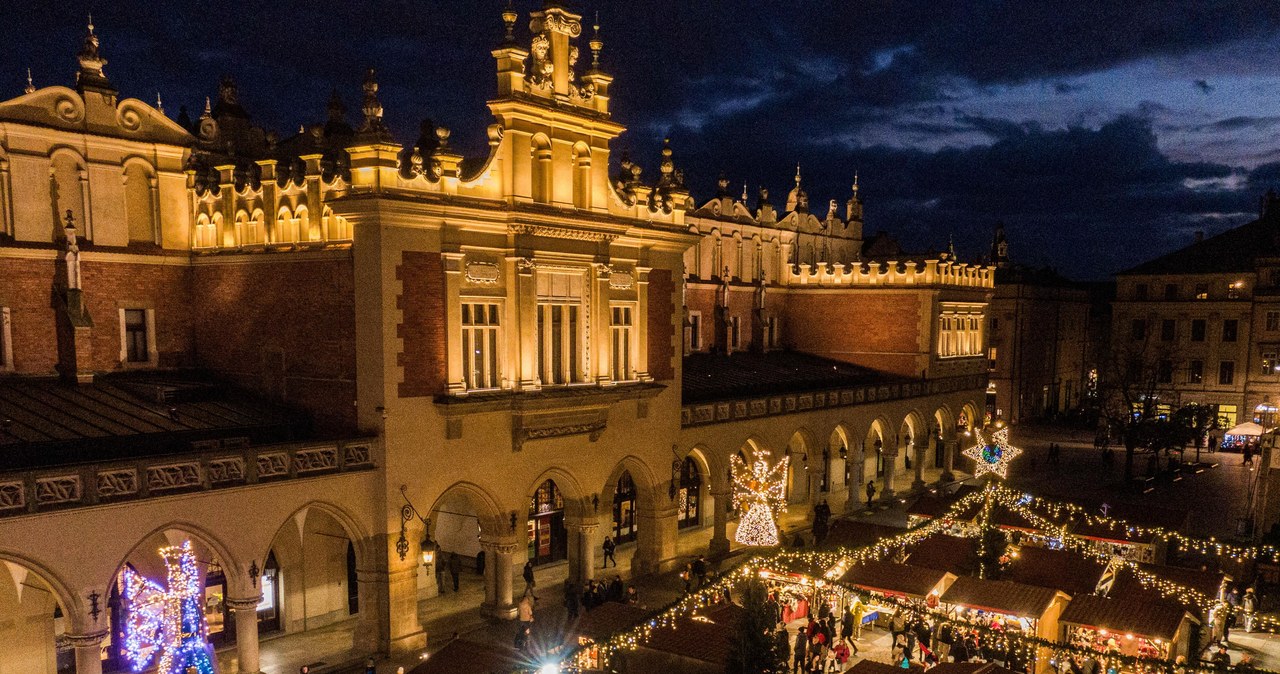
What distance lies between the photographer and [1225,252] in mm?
66938

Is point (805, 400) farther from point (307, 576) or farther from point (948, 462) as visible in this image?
point (307, 576)

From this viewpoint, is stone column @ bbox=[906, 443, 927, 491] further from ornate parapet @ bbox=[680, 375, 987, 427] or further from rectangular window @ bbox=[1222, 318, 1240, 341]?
rectangular window @ bbox=[1222, 318, 1240, 341]

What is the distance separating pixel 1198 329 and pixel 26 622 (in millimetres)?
72053

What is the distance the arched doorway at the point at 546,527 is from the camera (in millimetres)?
32312

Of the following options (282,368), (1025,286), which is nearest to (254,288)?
(282,368)

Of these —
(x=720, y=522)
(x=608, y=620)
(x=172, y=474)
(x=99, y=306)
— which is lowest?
(x=720, y=522)

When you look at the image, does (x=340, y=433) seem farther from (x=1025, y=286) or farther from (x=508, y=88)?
(x=1025, y=286)

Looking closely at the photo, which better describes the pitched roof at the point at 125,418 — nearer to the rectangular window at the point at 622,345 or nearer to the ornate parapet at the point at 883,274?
the rectangular window at the point at 622,345

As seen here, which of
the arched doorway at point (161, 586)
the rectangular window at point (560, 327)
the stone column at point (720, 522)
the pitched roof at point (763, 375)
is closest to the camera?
the arched doorway at point (161, 586)

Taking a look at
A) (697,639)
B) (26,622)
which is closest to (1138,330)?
(697,639)

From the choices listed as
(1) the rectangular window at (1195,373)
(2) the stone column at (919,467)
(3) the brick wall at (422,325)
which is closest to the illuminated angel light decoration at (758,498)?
(3) the brick wall at (422,325)

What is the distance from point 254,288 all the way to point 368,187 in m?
5.97

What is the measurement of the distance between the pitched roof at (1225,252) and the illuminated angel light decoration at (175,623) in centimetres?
7004

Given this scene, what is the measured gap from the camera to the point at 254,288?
84.7 feet
